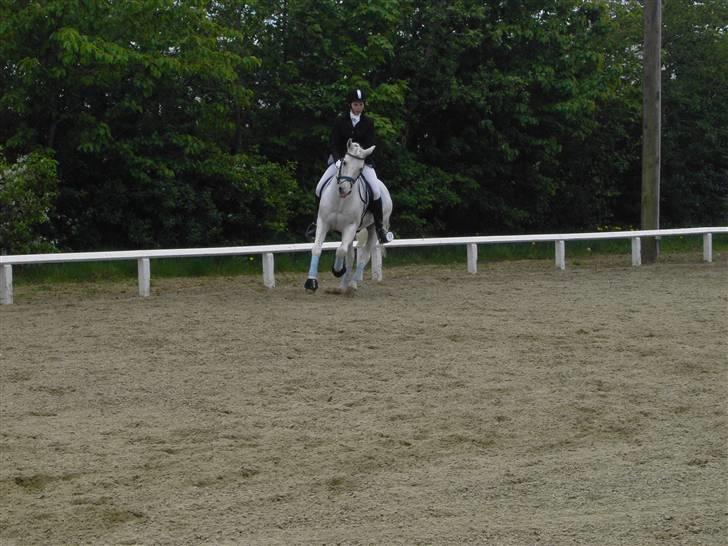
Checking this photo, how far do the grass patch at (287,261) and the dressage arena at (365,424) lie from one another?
4.54m

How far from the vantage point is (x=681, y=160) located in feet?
99.6

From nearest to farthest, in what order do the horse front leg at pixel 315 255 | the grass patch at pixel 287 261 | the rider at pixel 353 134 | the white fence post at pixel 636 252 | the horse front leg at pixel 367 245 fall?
the horse front leg at pixel 315 255 < the rider at pixel 353 134 < the horse front leg at pixel 367 245 < the grass patch at pixel 287 261 < the white fence post at pixel 636 252

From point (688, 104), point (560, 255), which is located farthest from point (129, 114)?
point (688, 104)

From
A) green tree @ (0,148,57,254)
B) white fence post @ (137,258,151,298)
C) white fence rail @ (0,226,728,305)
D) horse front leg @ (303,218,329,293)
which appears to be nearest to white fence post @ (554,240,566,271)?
white fence rail @ (0,226,728,305)

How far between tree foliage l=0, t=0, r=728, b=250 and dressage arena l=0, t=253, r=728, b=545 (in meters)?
7.28

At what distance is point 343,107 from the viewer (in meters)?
22.0

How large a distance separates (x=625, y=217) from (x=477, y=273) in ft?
45.8

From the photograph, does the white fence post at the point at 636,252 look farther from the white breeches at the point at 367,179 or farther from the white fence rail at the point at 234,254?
the white breeches at the point at 367,179

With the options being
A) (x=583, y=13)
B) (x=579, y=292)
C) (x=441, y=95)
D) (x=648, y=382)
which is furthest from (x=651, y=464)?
(x=583, y=13)

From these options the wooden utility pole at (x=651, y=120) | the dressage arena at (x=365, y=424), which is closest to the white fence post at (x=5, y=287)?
the dressage arena at (x=365, y=424)

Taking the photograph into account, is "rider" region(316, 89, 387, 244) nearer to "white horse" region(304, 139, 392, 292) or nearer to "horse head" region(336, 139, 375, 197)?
"white horse" region(304, 139, 392, 292)

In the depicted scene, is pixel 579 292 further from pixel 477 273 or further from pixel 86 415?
pixel 86 415

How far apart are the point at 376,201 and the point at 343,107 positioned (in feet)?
27.9

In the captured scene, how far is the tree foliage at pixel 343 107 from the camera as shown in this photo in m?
18.8
